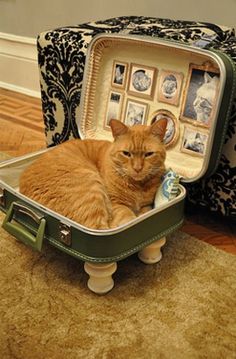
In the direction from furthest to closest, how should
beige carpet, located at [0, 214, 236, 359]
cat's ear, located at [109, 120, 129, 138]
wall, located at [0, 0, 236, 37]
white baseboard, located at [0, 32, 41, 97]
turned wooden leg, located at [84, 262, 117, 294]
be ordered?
white baseboard, located at [0, 32, 41, 97], wall, located at [0, 0, 236, 37], cat's ear, located at [109, 120, 129, 138], turned wooden leg, located at [84, 262, 117, 294], beige carpet, located at [0, 214, 236, 359]

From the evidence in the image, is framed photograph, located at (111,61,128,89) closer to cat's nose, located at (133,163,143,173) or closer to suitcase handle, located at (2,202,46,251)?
cat's nose, located at (133,163,143,173)

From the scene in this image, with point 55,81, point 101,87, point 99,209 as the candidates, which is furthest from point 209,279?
point 55,81

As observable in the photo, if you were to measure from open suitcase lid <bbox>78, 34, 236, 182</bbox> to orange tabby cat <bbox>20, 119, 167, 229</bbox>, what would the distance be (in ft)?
0.42

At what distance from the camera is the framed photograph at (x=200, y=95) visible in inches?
42.8

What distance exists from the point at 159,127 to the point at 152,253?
366 mm

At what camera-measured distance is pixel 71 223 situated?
36.8 inches

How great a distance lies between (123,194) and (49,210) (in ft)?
0.77

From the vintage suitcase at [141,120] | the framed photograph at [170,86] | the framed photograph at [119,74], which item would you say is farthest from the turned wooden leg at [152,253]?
the framed photograph at [119,74]

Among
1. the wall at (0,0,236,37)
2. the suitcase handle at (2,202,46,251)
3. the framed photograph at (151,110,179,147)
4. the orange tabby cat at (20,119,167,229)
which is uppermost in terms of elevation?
the wall at (0,0,236,37)

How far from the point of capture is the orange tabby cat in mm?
1023

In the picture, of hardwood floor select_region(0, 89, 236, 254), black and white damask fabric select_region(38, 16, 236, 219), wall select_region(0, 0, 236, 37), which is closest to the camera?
black and white damask fabric select_region(38, 16, 236, 219)

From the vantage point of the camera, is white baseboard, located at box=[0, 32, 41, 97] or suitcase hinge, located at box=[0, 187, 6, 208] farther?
white baseboard, located at box=[0, 32, 41, 97]

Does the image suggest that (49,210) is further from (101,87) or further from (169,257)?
(101,87)

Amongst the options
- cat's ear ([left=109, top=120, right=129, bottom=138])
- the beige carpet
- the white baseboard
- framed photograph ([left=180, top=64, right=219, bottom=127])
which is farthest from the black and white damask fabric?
the white baseboard
